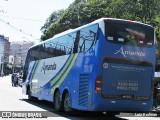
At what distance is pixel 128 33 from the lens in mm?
13844

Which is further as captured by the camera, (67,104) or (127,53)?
(67,104)

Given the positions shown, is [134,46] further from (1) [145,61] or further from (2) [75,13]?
(2) [75,13]

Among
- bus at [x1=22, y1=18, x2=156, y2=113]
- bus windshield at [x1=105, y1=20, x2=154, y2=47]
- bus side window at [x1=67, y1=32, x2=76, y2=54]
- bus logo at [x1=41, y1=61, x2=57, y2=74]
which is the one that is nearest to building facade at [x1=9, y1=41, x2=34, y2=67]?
bus logo at [x1=41, y1=61, x2=57, y2=74]

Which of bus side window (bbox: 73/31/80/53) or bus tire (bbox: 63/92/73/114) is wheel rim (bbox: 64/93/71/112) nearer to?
bus tire (bbox: 63/92/73/114)

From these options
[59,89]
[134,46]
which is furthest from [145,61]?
[59,89]

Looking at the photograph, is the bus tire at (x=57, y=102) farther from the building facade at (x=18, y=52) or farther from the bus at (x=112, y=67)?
the building facade at (x=18, y=52)

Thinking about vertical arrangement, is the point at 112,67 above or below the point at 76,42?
below

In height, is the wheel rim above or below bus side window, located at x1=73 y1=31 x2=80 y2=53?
below

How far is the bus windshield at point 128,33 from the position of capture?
13562mm

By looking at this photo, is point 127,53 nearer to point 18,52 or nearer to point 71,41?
point 71,41

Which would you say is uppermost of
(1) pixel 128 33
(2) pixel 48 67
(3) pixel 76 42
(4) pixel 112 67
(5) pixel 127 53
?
(1) pixel 128 33

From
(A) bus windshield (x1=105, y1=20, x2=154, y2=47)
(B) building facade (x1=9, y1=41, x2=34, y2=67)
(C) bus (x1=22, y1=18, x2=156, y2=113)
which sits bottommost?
(C) bus (x1=22, y1=18, x2=156, y2=113)

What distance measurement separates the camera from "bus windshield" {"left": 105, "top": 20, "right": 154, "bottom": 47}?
44.5ft

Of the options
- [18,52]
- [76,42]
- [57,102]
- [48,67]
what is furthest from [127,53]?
[18,52]
